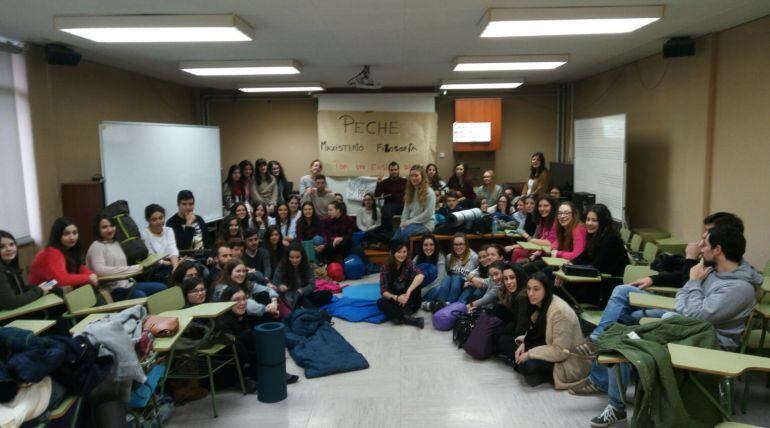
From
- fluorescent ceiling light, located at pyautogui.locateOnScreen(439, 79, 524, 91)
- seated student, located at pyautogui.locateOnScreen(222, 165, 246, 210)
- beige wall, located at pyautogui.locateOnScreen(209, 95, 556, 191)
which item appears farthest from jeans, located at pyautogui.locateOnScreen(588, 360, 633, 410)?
beige wall, located at pyautogui.locateOnScreen(209, 95, 556, 191)

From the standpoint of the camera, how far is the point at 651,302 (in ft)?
11.6

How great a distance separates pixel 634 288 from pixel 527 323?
0.82m

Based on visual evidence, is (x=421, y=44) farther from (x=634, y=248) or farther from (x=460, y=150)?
(x=460, y=150)

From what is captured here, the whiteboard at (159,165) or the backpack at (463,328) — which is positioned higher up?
the whiteboard at (159,165)

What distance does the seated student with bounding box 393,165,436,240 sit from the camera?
696cm

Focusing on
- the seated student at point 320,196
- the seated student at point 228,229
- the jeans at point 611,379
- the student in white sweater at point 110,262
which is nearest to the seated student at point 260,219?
the seated student at point 320,196

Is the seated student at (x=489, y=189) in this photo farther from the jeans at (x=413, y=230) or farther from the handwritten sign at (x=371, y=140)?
the jeans at (x=413, y=230)

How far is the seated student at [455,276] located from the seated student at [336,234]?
6.37 ft

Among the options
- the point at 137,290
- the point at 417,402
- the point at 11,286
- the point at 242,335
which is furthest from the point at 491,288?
the point at 11,286

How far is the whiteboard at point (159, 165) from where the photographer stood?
5.85 metres

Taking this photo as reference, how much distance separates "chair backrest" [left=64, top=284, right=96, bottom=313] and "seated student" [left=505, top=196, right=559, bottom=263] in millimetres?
3975

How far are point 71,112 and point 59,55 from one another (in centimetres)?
89

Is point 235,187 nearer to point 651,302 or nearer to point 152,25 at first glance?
point 152,25

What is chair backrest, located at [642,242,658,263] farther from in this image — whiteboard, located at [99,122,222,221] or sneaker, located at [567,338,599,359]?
whiteboard, located at [99,122,222,221]
